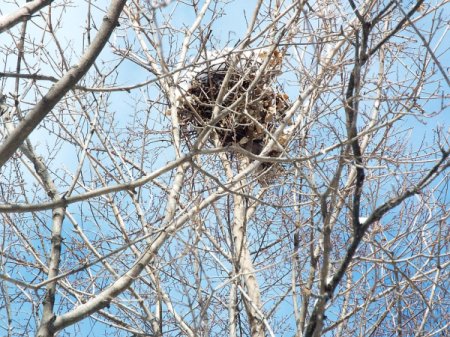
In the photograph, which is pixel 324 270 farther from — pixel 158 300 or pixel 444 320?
pixel 444 320

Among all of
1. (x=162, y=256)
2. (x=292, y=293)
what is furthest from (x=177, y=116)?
(x=292, y=293)

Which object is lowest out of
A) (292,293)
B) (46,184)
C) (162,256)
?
(292,293)

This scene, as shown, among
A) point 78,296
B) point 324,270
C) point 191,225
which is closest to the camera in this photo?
point 324,270

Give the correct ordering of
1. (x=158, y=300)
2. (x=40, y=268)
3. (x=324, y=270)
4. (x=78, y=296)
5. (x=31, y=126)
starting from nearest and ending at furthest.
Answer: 1. (x=31, y=126)
2. (x=324, y=270)
3. (x=158, y=300)
4. (x=78, y=296)
5. (x=40, y=268)

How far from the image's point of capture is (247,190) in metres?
5.49

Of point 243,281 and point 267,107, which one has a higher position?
point 267,107

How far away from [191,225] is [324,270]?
1394 millimetres

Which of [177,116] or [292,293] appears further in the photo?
[177,116]

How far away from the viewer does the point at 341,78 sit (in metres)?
4.46

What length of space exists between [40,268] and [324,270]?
3.21 meters

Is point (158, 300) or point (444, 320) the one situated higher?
point (158, 300)

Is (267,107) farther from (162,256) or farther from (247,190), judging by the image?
(162,256)

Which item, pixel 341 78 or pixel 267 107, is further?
pixel 267 107

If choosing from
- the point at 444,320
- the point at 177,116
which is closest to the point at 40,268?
the point at 177,116
